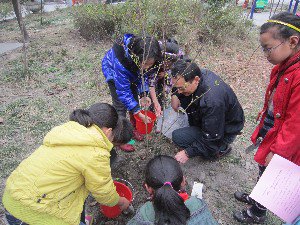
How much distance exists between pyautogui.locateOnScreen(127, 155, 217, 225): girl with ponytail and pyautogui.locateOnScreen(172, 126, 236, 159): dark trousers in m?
0.93

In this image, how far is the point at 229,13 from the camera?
21.6ft

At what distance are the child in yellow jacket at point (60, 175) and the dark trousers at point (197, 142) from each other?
3.82ft

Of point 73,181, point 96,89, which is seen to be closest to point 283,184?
point 73,181

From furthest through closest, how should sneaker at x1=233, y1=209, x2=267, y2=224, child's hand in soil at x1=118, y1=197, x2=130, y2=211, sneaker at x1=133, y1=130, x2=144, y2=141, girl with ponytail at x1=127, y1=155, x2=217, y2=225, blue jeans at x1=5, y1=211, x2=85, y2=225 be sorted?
sneaker at x1=133, y1=130, x2=144, y2=141
sneaker at x1=233, y1=209, x2=267, y2=224
child's hand in soil at x1=118, y1=197, x2=130, y2=211
blue jeans at x1=5, y1=211, x2=85, y2=225
girl with ponytail at x1=127, y1=155, x2=217, y2=225

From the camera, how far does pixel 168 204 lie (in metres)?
1.47

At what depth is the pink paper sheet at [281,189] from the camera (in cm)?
160

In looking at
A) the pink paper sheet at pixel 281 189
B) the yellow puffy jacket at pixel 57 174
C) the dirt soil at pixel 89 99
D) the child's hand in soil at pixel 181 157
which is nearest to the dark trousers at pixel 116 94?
the dirt soil at pixel 89 99

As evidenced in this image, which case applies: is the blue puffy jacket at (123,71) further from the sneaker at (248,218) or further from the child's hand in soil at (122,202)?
the sneaker at (248,218)

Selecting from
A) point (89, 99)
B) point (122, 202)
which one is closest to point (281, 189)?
point (122, 202)

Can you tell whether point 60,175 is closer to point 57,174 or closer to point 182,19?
point 57,174

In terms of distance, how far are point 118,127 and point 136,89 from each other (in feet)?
4.42

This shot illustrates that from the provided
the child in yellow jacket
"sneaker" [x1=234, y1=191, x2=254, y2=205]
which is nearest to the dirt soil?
"sneaker" [x1=234, y1=191, x2=254, y2=205]

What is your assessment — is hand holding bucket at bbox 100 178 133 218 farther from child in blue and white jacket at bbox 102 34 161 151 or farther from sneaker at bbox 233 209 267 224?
sneaker at bbox 233 209 267 224

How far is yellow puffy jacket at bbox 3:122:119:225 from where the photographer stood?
1560 millimetres
